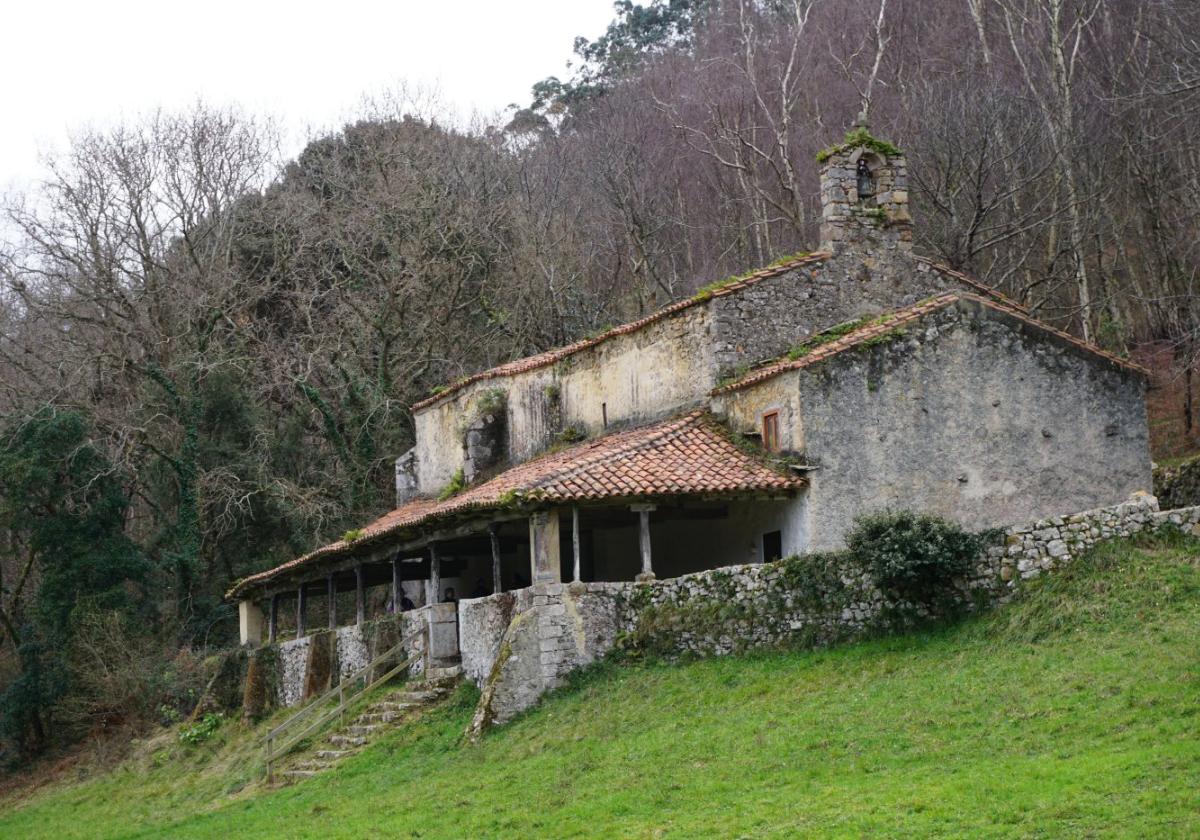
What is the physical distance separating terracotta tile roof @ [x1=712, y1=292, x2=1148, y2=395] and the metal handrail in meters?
7.94

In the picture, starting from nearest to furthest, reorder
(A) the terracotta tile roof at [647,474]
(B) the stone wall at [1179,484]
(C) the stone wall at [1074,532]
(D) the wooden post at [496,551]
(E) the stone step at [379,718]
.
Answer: (C) the stone wall at [1074,532] → (A) the terracotta tile roof at [647,474] → (E) the stone step at [379,718] → (D) the wooden post at [496,551] → (B) the stone wall at [1179,484]

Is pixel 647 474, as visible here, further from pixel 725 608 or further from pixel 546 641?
pixel 546 641

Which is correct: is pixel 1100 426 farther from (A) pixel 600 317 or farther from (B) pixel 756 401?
(A) pixel 600 317

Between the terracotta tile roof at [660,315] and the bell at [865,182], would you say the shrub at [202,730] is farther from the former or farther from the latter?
the bell at [865,182]

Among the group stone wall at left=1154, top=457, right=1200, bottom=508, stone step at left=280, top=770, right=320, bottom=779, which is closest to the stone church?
stone step at left=280, top=770, right=320, bottom=779

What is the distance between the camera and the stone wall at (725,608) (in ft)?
66.3

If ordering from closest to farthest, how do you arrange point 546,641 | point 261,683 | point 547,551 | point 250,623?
point 546,641 < point 547,551 < point 261,683 < point 250,623

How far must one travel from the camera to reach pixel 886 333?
25.9 m

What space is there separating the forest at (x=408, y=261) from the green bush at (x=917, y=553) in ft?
54.4

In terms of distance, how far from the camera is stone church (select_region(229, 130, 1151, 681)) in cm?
2558

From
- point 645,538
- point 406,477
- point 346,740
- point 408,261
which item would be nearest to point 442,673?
point 346,740

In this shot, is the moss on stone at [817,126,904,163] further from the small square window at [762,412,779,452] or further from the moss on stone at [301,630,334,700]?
the moss on stone at [301,630,334,700]

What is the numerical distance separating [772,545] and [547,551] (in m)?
4.27

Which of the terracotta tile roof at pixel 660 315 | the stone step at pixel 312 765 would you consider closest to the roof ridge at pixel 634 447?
the terracotta tile roof at pixel 660 315
